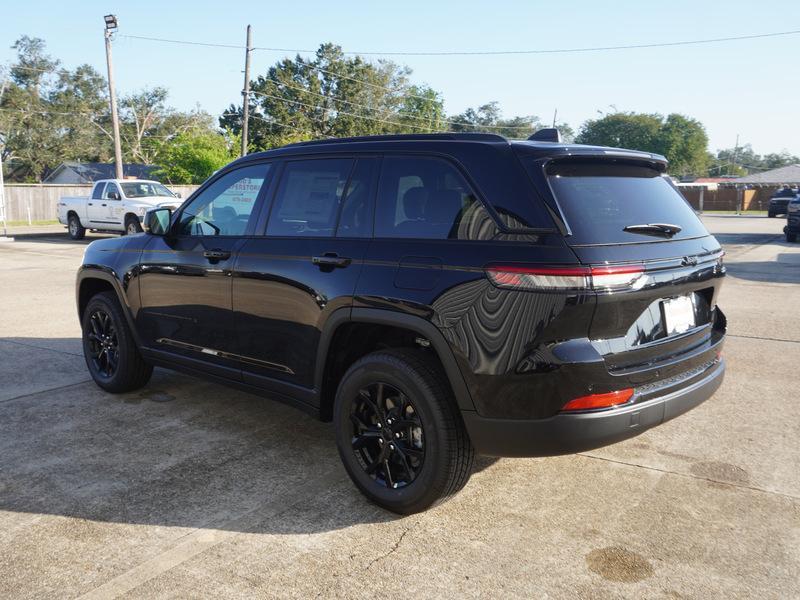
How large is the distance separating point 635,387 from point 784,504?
1.19 m

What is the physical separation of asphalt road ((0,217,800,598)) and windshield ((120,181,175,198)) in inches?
679

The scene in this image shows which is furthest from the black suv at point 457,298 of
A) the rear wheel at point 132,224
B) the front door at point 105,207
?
the front door at point 105,207

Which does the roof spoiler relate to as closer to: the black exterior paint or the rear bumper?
the black exterior paint

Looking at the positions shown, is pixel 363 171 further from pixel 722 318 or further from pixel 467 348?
pixel 722 318

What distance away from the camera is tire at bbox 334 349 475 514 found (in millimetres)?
3352

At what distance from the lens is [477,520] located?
3555 mm

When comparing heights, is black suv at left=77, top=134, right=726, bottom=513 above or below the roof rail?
below

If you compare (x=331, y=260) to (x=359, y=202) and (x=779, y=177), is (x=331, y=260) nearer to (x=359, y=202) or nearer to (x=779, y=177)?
(x=359, y=202)

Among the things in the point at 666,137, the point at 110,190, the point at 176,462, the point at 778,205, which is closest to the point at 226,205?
the point at 176,462

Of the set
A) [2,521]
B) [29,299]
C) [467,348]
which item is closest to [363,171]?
[467,348]

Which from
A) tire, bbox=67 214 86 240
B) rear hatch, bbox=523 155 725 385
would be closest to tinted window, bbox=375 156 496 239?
rear hatch, bbox=523 155 725 385

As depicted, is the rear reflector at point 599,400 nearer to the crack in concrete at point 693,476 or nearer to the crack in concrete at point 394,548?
the crack in concrete at point 693,476

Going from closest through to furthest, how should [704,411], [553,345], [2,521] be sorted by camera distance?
[553,345] < [2,521] < [704,411]

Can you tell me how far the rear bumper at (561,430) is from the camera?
309 centimetres
